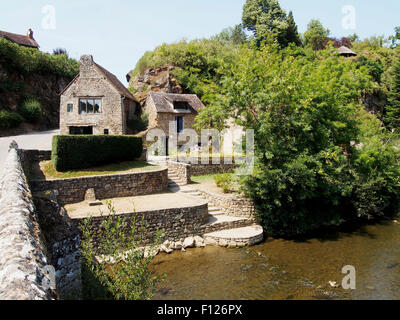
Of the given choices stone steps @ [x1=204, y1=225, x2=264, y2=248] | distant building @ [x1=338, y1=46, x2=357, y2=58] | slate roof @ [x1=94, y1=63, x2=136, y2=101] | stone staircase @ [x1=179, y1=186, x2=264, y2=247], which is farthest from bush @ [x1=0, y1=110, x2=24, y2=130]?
distant building @ [x1=338, y1=46, x2=357, y2=58]

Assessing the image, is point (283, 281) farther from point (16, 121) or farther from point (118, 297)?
point (16, 121)

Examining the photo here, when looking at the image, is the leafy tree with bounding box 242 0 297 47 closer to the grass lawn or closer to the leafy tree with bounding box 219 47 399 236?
the leafy tree with bounding box 219 47 399 236

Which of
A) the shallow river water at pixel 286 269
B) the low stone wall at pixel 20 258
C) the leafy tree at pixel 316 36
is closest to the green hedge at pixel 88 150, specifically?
the shallow river water at pixel 286 269

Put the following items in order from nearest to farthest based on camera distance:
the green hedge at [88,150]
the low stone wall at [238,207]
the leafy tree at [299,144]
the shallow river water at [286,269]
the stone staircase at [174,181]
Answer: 1. the shallow river water at [286,269]
2. the leafy tree at [299,144]
3. the low stone wall at [238,207]
4. the green hedge at [88,150]
5. the stone staircase at [174,181]

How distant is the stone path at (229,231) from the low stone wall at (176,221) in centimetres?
60

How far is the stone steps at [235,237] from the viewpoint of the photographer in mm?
12906

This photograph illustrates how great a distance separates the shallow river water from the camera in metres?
8.97

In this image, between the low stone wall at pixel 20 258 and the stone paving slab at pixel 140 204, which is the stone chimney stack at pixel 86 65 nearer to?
the stone paving slab at pixel 140 204

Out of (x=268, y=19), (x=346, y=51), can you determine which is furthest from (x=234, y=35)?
(x=346, y=51)

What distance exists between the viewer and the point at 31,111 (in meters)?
31.1

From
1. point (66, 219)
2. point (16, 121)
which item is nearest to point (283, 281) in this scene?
point (66, 219)

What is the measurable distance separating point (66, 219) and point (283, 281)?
25.2 ft

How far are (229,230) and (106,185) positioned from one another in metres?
6.74

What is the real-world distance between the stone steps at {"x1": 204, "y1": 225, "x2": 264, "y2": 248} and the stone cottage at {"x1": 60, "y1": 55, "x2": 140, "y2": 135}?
17.4 metres
